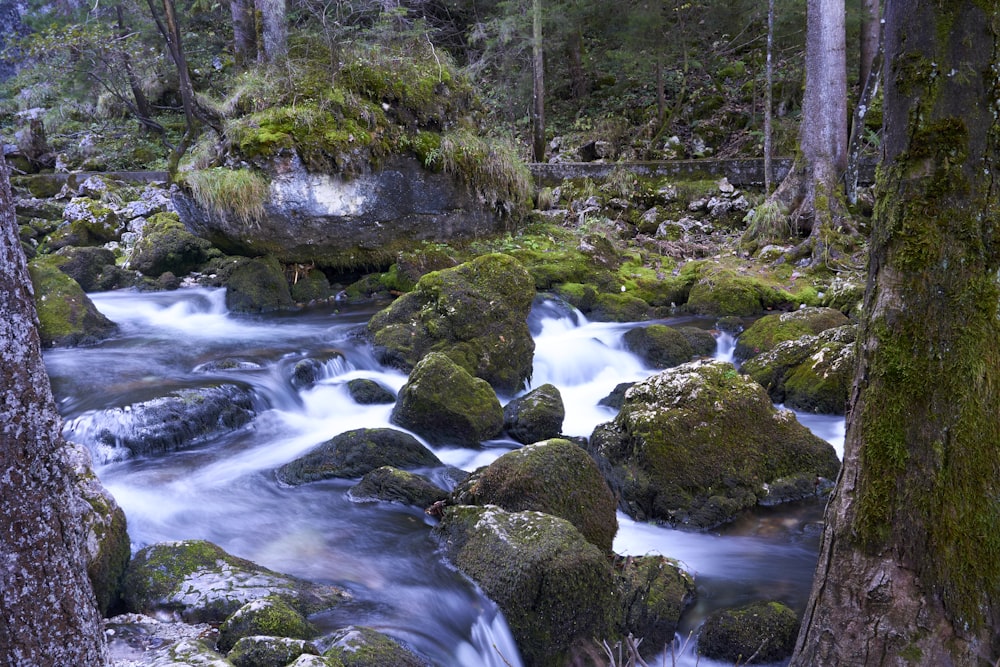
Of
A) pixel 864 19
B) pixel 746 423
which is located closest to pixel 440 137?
pixel 746 423

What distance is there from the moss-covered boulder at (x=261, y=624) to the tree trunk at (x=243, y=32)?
44.6ft

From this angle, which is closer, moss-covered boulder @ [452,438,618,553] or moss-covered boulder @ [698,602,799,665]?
moss-covered boulder @ [698,602,799,665]

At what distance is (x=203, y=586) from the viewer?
462 centimetres

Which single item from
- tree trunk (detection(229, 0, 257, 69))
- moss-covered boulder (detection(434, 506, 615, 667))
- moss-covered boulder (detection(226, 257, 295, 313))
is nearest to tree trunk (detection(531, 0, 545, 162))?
tree trunk (detection(229, 0, 257, 69))

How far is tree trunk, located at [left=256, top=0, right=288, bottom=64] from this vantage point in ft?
43.3

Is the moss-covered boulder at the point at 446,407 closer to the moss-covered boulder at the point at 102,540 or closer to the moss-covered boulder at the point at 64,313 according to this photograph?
the moss-covered boulder at the point at 102,540

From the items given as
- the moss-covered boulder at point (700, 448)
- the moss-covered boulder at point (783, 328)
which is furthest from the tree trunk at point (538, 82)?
the moss-covered boulder at point (700, 448)

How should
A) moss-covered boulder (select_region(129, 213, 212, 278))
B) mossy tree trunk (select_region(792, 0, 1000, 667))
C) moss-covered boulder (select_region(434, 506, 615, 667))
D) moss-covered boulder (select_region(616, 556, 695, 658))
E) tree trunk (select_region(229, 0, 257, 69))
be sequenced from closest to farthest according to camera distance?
mossy tree trunk (select_region(792, 0, 1000, 667)), moss-covered boulder (select_region(434, 506, 615, 667)), moss-covered boulder (select_region(616, 556, 695, 658)), moss-covered boulder (select_region(129, 213, 212, 278)), tree trunk (select_region(229, 0, 257, 69))

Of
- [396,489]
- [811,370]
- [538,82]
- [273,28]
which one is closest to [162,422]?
[396,489]

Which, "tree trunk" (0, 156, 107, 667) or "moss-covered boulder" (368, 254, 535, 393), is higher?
"tree trunk" (0, 156, 107, 667)

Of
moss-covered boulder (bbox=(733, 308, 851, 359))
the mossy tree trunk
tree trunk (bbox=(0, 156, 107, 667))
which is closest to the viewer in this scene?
tree trunk (bbox=(0, 156, 107, 667))

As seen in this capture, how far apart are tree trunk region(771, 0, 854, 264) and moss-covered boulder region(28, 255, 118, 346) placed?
12120mm

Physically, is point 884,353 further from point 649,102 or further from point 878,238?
point 649,102

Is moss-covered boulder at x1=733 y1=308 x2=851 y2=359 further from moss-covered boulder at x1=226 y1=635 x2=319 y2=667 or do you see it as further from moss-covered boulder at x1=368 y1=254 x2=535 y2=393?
moss-covered boulder at x1=226 y1=635 x2=319 y2=667
